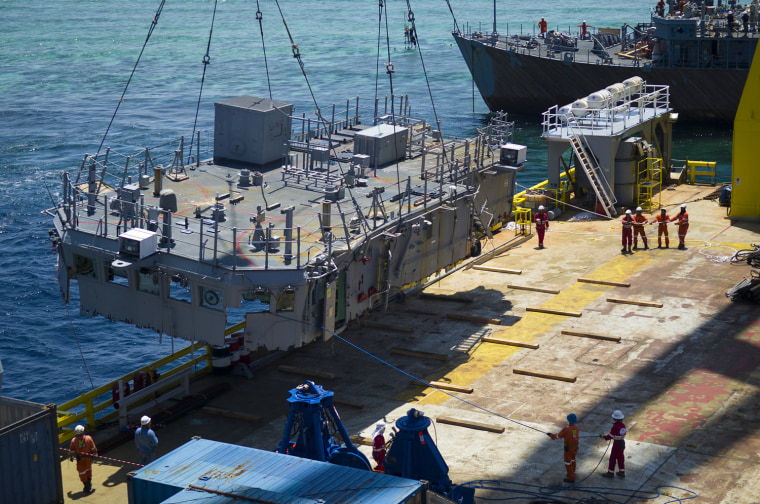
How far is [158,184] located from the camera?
1112 inches

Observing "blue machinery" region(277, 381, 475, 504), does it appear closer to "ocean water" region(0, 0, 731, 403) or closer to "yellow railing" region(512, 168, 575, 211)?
"ocean water" region(0, 0, 731, 403)

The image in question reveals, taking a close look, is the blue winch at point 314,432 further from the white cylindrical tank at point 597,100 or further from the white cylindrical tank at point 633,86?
the white cylindrical tank at point 633,86

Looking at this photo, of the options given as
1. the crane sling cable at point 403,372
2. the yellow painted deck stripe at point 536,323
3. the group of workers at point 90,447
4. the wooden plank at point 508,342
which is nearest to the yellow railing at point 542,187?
the yellow painted deck stripe at point 536,323

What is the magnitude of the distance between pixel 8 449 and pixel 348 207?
11486 mm

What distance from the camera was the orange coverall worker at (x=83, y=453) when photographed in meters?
21.6

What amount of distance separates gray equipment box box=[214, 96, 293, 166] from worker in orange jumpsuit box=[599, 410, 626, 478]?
564 inches

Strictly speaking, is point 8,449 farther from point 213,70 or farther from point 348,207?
point 213,70

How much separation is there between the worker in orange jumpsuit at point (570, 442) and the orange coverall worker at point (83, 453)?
31.7 ft

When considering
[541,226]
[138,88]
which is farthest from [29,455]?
[138,88]

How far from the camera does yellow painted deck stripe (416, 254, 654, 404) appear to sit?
2664cm

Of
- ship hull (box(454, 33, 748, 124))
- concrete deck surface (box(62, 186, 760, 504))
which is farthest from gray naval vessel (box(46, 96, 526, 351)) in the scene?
ship hull (box(454, 33, 748, 124))

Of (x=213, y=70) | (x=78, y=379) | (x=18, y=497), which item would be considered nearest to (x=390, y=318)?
(x=78, y=379)

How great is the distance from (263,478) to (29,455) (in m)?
5.20

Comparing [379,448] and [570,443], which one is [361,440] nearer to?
[379,448]
